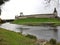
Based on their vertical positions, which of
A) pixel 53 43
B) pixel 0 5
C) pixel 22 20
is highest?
pixel 0 5

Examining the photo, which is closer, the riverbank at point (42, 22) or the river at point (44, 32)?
the river at point (44, 32)

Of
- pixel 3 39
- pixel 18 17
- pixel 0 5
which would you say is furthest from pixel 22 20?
pixel 3 39

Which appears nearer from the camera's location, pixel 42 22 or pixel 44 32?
pixel 44 32

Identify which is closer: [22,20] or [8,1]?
[8,1]

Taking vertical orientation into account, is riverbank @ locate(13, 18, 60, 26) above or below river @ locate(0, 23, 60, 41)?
below

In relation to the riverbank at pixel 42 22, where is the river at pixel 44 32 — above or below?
above

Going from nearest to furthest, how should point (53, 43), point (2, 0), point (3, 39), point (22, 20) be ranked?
point (3, 39), point (53, 43), point (2, 0), point (22, 20)

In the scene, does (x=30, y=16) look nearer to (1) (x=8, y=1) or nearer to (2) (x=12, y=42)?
(1) (x=8, y=1)

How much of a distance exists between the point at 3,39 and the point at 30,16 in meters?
111

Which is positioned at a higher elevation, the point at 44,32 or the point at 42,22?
the point at 44,32

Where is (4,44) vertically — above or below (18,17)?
above

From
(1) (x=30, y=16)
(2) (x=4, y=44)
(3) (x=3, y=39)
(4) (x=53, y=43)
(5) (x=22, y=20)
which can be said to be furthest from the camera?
(1) (x=30, y=16)

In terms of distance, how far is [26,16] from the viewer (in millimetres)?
136625

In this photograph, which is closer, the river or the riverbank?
the river
